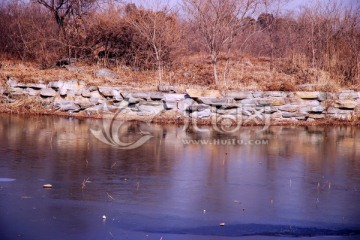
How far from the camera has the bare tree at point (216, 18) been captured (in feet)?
64.7

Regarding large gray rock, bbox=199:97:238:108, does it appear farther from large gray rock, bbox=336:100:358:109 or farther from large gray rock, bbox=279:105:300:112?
large gray rock, bbox=336:100:358:109

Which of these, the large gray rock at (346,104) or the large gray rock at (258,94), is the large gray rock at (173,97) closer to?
the large gray rock at (258,94)

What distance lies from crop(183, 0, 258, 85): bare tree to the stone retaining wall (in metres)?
2.12

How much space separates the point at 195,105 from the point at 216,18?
153 inches

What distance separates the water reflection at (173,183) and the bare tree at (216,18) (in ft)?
21.0

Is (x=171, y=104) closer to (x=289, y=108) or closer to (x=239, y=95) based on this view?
(x=239, y=95)

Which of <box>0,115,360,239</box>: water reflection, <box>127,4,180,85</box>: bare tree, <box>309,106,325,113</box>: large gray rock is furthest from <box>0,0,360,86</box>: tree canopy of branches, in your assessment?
<box>0,115,360,239</box>: water reflection

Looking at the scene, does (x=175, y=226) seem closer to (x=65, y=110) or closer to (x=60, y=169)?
(x=60, y=169)

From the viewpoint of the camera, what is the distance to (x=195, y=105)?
17.8 m

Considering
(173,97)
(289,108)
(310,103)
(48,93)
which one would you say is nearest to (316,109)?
(310,103)

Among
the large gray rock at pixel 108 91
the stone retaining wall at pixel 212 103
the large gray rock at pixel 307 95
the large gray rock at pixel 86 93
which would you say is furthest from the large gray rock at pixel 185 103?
the large gray rock at pixel 307 95

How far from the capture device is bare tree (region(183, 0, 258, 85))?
19.7 m

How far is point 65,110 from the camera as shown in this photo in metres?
19.4

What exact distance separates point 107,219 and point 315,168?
17.0ft
